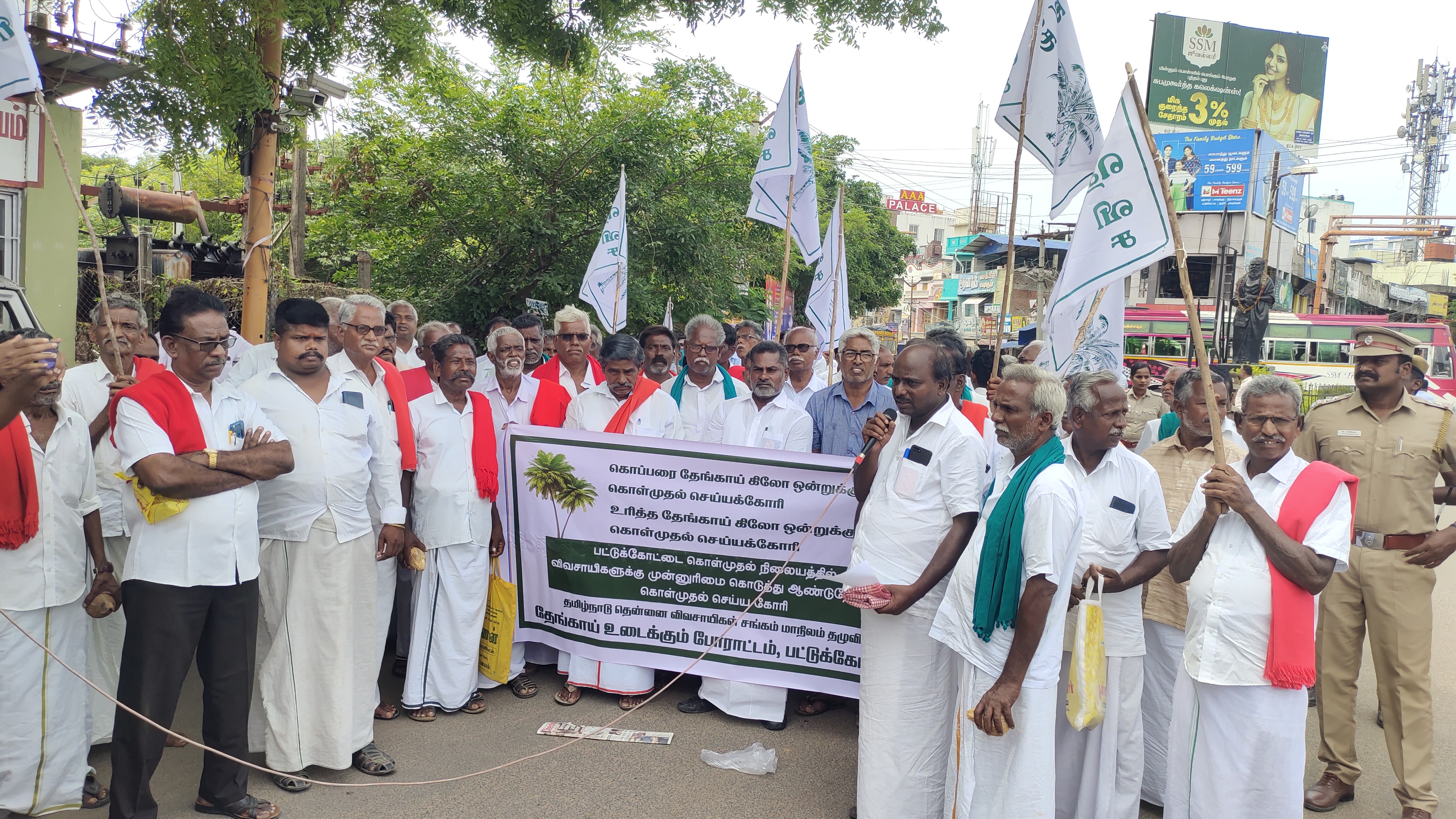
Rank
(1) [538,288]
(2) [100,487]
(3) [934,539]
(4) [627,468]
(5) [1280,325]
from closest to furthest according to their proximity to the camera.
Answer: (3) [934,539] → (2) [100,487] → (4) [627,468] → (1) [538,288] → (5) [1280,325]

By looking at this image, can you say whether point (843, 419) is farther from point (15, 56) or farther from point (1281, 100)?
point (1281, 100)

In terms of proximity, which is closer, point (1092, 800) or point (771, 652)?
point (1092, 800)

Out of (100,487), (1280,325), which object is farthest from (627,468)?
(1280,325)

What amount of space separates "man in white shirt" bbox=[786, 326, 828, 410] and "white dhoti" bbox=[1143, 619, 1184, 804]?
2648mm

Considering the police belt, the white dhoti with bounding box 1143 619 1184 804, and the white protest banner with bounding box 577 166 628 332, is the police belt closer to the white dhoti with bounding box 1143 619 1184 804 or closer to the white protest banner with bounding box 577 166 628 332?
the white dhoti with bounding box 1143 619 1184 804

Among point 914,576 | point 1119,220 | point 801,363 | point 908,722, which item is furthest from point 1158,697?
point 801,363

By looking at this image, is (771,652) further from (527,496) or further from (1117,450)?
(1117,450)

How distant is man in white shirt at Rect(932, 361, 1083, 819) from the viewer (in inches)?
121

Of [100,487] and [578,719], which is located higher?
[100,487]

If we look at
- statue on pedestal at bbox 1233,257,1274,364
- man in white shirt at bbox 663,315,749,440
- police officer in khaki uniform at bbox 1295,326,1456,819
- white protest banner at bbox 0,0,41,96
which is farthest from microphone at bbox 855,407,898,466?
statue on pedestal at bbox 1233,257,1274,364

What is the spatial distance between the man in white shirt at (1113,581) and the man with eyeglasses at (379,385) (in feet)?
9.97

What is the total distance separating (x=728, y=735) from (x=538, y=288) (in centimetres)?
984

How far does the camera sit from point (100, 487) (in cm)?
432

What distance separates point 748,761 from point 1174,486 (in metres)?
2.45
